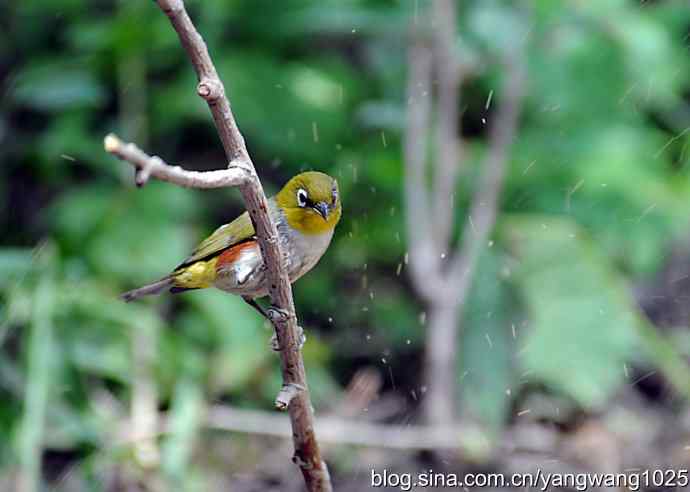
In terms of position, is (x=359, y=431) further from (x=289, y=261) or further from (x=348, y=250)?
(x=289, y=261)

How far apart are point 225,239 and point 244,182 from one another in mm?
1363

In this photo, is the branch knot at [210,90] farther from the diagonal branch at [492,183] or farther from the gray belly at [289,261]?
the diagonal branch at [492,183]

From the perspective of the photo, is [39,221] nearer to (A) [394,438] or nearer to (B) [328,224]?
(A) [394,438]

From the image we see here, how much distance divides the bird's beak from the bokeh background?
205cm

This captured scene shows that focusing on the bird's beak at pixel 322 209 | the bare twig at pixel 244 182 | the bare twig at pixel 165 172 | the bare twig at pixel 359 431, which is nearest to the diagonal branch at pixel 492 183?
the bare twig at pixel 359 431

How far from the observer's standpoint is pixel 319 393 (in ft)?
19.1

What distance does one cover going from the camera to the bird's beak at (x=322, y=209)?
3256mm

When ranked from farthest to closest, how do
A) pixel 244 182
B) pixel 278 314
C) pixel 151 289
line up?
1. pixel 151 289
2. pixel 278 314
3. pixel 244 182

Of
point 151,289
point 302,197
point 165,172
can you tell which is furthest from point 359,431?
point 165,172

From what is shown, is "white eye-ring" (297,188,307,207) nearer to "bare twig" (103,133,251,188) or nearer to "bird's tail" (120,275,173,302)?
"bird's tail" (120,275,173,302)

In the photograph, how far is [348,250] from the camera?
630 centimetres

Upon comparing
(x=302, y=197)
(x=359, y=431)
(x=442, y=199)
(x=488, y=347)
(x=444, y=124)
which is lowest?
(x=359, y=431)

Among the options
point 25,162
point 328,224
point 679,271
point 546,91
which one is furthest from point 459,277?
point 25,162

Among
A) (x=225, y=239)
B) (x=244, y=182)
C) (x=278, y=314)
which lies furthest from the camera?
(x=225, y=239)
